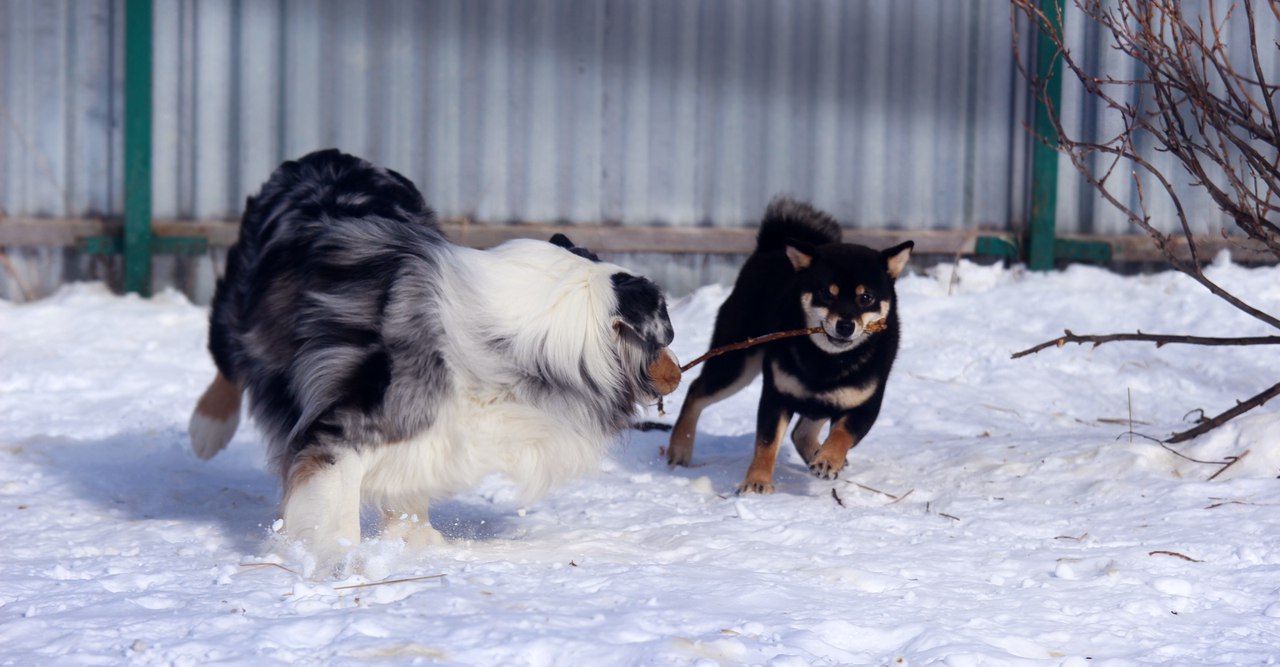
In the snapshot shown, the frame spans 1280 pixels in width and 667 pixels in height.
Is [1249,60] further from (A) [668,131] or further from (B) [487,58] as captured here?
(B) [487,58]

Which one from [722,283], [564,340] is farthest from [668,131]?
[564,340]

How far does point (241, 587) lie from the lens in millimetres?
3148

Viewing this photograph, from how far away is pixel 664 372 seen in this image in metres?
3.83

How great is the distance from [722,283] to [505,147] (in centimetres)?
169

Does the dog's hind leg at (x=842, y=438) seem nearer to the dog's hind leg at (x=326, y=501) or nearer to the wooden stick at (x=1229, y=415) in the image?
the wooden stick at (x=1229, y=415)

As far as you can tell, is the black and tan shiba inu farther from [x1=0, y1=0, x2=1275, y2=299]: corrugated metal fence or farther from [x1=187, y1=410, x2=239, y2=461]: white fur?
[x1=0, y1=0, x2=1275, y2=299]: corrugated metal fence

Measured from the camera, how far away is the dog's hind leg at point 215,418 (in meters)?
4.70

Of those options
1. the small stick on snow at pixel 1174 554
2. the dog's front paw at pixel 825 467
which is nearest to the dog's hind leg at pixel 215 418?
the dog's front paw at pixel 825 467

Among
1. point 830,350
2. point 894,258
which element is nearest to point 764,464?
point 830,350

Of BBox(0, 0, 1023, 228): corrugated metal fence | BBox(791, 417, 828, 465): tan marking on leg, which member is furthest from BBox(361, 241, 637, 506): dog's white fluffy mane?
BBox(0, 0, 1023, 228): corrugated metal fence

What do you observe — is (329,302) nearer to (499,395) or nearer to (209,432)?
(499,395)

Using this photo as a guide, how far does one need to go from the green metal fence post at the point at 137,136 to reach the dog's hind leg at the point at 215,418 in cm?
329

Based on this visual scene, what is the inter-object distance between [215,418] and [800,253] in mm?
2344

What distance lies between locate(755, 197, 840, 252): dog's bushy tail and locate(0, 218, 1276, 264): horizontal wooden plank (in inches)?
87.1
